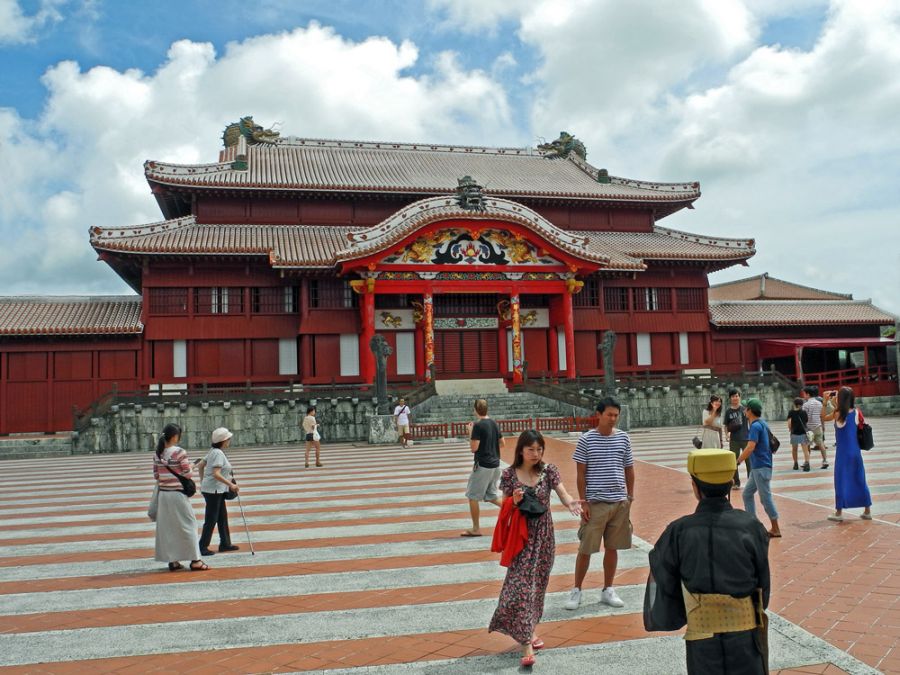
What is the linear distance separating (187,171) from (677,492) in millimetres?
26976

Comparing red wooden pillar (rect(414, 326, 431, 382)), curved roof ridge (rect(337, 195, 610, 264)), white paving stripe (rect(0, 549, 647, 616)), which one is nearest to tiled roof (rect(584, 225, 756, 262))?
curved roof ridge (rect(337, 195, 610, 264))

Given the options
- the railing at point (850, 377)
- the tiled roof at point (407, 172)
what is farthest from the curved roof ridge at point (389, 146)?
the railing at point (850, 377)

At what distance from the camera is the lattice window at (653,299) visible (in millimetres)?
34531

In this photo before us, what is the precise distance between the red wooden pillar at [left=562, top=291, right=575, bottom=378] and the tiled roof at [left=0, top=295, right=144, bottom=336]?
17.6 meters

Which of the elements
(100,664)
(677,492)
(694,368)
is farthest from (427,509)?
(694,368)

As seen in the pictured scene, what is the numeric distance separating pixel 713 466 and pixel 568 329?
27817 mm

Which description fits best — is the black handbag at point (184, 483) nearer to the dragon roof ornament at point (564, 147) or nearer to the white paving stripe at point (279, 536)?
the white paving stripe at point (279, 536)

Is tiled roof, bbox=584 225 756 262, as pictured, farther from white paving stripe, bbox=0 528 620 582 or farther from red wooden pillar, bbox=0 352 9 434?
white paving stripe, bbox=0 528 620 582

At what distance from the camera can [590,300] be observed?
110 feet

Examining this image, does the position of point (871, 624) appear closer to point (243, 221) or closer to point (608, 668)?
point (608, 668)

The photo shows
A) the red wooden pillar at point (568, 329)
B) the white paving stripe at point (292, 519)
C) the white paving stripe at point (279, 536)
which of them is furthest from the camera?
the red wooden pillar at point (568, 329)

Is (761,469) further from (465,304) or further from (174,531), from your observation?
(465,304)

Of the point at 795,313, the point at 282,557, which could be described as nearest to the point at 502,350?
the point at 795,313

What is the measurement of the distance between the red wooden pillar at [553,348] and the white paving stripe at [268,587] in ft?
82.4
